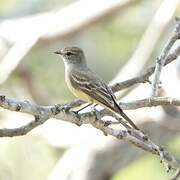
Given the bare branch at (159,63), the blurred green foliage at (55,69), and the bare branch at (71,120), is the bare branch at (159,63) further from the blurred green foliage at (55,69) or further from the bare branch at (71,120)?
the blurred green foliage at (55,69)

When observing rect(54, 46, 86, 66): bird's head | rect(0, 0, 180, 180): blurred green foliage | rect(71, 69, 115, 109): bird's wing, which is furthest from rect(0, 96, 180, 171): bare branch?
rect(0, 0, 180, 180): blurred green foliage

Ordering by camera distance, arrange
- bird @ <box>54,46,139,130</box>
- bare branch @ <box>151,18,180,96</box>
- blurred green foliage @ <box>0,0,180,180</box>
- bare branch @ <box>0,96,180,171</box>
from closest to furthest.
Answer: bare branch @ <box>0,96,180,171</box> → bare branch @ <box>151,18,180,96</box> → bird @ <box>54,46,139,130</box> → blurred green foliage @ <box>0,0,180,180</box>

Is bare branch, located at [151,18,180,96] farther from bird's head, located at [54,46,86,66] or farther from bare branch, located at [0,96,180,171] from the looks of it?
bird's head, located at [54,46,86,66]

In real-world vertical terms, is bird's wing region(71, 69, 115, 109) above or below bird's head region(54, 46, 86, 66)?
above

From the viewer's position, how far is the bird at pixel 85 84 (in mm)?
4253

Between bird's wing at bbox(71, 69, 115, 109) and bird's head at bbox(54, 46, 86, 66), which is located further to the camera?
bird's head at bbox(54, 46, 86, 66)

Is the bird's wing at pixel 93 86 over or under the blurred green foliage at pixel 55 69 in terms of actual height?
over

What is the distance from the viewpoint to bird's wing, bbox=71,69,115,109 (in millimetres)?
4352

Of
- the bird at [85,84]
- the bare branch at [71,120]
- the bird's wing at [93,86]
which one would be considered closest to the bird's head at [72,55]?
the bird at [85,84]

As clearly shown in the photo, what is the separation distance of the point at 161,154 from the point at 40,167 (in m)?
4.46

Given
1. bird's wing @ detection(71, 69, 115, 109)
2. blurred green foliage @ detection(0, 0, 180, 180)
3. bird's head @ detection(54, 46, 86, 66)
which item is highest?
bird's wing @ detection(71, 69, 115, 109)

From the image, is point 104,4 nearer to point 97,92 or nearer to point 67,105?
point 97,92

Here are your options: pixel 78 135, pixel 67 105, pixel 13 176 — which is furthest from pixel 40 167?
pixel 67 105

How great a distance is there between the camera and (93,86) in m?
4.64
